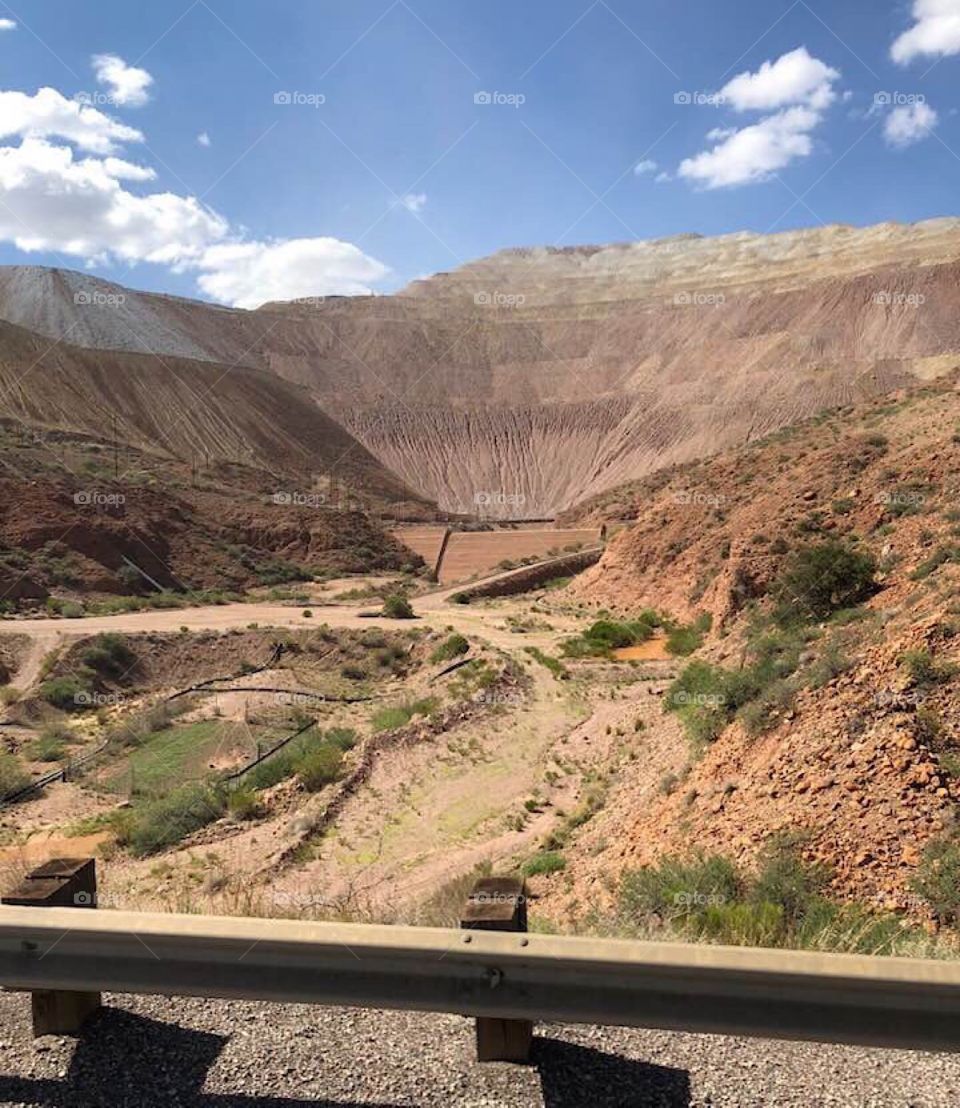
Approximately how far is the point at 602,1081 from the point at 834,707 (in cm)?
667

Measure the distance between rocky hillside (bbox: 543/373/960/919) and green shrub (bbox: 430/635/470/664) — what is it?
7.74 meters

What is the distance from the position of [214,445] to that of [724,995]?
8501cm

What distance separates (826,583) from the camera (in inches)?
579

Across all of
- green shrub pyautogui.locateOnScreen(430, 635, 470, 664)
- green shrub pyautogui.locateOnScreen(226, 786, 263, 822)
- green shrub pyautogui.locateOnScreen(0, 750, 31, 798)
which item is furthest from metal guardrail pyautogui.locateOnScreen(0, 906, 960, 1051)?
green shrub pyautogui.locateOnScreen(430, 635, 470, 664)

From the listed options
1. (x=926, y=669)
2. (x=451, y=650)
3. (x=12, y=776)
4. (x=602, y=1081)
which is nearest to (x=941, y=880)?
(x=926, y=669)

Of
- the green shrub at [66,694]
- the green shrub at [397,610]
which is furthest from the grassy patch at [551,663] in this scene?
the green shrub at [66,694]

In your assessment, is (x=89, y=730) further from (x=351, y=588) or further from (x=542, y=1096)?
(x=351, y=588)

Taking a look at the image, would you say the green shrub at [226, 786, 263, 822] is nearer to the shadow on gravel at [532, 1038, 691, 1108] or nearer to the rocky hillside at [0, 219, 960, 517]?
the shadow on gravel at [532, 1038, 691, 1108]

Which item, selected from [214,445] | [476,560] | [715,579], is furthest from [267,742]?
[214,445]

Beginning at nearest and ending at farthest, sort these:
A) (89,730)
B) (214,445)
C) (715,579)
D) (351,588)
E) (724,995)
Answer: (724,995) < (89,730) < (715,579) < (351,588) < (214,445)

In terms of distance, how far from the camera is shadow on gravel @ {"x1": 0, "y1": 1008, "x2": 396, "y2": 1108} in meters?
3.53

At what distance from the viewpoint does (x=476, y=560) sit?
198ft

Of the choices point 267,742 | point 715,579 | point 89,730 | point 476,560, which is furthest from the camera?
point 476,560

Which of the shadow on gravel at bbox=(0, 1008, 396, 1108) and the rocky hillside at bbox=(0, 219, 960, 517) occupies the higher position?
the rocky hillside at bbox=(0, 219, 960, 517)
